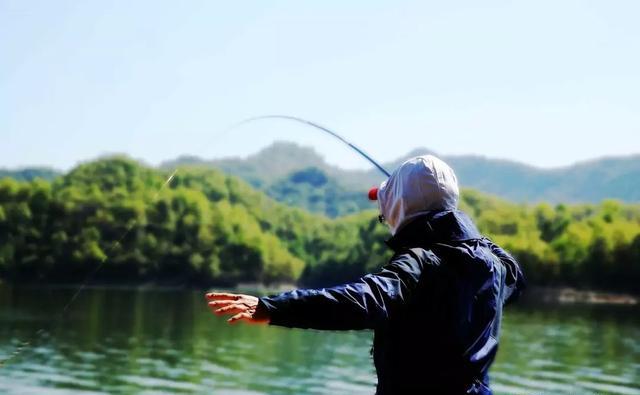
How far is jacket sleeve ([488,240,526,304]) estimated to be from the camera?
353cm

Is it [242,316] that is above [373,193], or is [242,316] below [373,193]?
below

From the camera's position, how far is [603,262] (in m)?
99.9

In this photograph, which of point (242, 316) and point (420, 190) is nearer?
point (242, 316)

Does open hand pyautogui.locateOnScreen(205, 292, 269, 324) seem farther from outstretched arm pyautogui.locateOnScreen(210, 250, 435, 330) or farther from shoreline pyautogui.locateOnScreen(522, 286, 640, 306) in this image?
shoreline pyautogui.locateOnScreen(522, 286, 640, 306)

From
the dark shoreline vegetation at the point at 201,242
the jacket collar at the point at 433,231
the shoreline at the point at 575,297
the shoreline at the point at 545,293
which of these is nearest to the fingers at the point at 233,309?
the jacket collar at the point at 433,231

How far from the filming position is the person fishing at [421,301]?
9.22 feet

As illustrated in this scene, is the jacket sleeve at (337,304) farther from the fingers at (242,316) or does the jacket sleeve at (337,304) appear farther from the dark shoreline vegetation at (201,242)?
the dark shoreline vegetation at (201,242)

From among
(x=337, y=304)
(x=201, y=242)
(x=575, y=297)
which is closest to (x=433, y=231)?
(x=337, y=304)

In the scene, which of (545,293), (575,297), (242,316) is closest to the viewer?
(242,316)

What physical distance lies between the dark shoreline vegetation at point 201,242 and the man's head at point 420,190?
97265 mm

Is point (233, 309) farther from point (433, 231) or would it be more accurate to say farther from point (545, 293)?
point (545, 293)

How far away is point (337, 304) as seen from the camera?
2.79 m

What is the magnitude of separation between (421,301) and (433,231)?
0.86 ft

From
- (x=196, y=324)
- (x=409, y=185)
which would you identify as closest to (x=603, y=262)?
(x=196, y=324)
